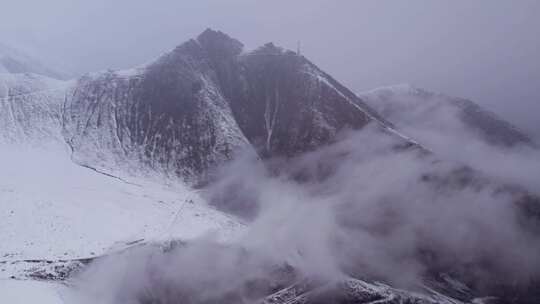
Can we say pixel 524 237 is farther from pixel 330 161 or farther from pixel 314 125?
pixel 314 125

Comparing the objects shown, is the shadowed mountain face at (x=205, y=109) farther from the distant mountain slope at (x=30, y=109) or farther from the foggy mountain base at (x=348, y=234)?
the foggy mountain base at (x=348, y=234)

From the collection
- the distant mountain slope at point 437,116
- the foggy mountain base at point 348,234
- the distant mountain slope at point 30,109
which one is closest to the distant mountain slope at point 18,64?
the distant mountain slope at point 30,109

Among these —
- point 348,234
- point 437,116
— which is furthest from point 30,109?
point 437,116

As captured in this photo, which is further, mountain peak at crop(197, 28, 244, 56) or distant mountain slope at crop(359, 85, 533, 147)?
distant mountain slope at crop(359, 85, 533, 147)

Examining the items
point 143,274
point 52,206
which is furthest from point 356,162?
point 52,206

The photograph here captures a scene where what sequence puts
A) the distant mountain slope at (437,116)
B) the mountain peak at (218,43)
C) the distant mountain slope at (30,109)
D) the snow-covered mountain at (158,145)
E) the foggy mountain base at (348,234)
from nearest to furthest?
the snow-covered mountain at (158,145) → the foggy mountain base at (348,234) → the distant mountain slope at (30,109) → the mountain peak at (218,43) → the distant mountain slope at (437,116)

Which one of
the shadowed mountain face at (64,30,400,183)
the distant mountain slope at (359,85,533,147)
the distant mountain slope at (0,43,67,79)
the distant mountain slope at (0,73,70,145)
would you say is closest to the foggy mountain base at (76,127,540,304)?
the shadowed mountain face at (64,30,400,183)

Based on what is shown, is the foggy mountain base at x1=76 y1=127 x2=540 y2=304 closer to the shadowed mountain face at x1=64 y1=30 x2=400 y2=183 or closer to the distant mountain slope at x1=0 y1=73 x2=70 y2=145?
the shadowed mountain face at x1=64 y1=30 x2=400 y2=183
